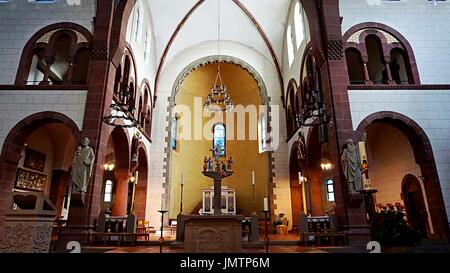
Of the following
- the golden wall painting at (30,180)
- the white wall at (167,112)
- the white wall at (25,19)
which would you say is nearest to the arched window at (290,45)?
the white wall at (167,112)

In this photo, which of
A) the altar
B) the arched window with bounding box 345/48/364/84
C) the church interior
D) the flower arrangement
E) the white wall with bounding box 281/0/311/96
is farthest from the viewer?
the altar

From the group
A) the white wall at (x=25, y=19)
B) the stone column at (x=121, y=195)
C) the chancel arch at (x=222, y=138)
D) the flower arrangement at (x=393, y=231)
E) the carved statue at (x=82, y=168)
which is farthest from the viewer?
the chancel arch at (x=222, y=138)

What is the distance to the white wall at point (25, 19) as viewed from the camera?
31.7ft

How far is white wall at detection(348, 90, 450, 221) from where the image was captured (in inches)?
345

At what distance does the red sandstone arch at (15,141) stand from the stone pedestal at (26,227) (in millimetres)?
4766

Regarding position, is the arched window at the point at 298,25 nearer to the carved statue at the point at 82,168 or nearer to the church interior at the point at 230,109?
the church interior at the point at 230,109

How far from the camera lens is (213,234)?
696cm

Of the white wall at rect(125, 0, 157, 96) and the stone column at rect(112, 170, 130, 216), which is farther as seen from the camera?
the white wall at rect(125, 0, 157, 96)

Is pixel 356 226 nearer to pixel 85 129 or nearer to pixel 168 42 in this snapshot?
pixel 85 129

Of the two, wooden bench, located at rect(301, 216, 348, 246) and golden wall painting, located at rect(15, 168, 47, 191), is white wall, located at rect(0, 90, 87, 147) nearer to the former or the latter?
golden wall painting, located at rect(15, 168, 47, 191)

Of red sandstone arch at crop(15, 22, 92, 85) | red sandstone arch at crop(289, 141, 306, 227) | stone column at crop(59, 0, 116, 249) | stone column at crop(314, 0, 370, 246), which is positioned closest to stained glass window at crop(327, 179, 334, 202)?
red sandstone arch at crop(289, 141, 306, 227)

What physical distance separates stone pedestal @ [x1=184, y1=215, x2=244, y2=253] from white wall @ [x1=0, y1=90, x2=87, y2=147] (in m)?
5.02

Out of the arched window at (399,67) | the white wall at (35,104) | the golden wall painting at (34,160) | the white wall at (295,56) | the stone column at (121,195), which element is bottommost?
Result: the stone column at (121,195)

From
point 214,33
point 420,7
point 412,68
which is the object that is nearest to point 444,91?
point 412,68
